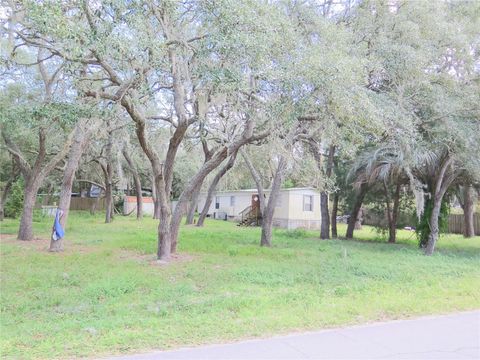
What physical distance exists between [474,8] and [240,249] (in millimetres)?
10096

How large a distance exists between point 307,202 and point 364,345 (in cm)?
2034

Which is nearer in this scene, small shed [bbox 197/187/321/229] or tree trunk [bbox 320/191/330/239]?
tree trunk [bbox 320/191/330/239]

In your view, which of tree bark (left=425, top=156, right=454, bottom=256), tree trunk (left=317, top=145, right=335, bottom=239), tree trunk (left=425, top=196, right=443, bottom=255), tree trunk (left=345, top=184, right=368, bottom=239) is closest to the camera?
tree bark (left=425, top=156, right=454, bottom=256)

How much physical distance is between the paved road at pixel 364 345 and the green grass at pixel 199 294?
0.30 m

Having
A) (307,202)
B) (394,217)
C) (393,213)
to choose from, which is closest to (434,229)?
(394,217)

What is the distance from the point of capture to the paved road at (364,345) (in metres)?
4.15

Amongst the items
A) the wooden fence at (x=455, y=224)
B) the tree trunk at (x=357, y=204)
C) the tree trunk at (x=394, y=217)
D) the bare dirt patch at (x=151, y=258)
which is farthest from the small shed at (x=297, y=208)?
the bare dirt patch at (x=151, y=258)

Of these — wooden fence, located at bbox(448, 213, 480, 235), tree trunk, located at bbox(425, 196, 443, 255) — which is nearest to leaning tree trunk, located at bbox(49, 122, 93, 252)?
tree trunk, located at bbox(425, 196, 443, 255)

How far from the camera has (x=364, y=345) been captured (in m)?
4.49

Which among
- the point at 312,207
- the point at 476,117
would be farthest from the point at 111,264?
the point at 312,207

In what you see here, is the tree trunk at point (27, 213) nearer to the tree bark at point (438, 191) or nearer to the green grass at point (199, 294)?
the green grass at point (199, 294)

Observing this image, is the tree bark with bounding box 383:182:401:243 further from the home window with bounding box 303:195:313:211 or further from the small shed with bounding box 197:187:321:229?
the home window with bounding box 303:195:313:211

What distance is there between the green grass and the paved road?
303mm

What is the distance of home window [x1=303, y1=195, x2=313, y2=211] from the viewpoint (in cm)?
2442
